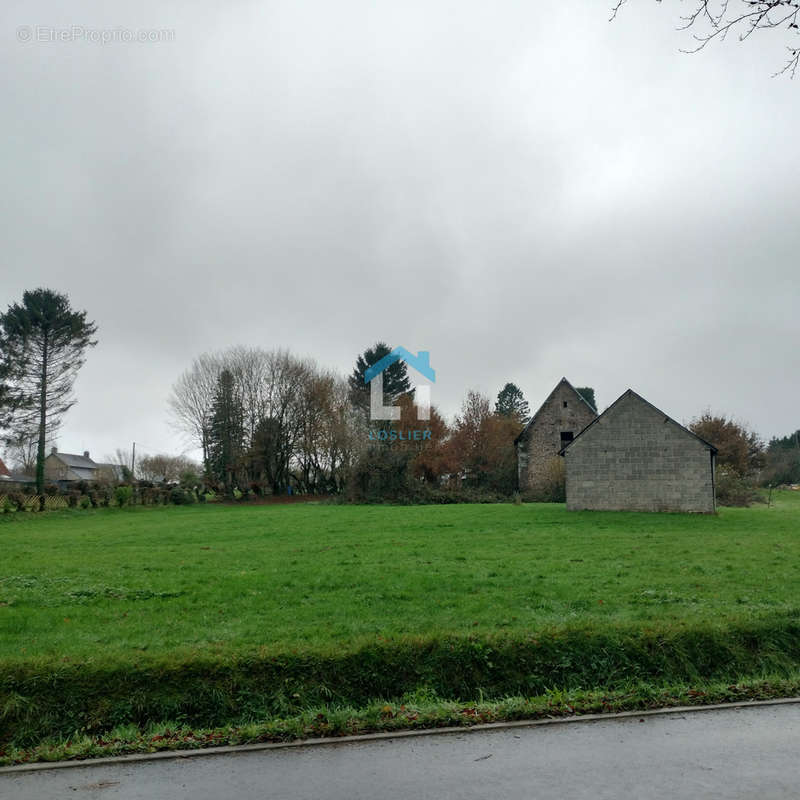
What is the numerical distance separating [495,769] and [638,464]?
27095 mm

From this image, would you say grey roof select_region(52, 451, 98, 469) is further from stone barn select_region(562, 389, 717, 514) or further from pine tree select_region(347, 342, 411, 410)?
stone barn select_region(562, 389, 717, 514)

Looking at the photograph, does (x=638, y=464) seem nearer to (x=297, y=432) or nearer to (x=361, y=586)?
(x=361, y=586)

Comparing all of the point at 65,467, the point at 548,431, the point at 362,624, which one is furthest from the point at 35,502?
the point at 65,467

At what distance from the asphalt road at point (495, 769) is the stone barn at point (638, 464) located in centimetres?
2546

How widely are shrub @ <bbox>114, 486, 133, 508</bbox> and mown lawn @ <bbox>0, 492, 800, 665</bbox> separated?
2127 centimetres

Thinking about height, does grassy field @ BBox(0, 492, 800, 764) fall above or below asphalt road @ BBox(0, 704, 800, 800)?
above

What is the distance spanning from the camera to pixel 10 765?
517 cm

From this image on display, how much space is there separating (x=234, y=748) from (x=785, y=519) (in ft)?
82.6

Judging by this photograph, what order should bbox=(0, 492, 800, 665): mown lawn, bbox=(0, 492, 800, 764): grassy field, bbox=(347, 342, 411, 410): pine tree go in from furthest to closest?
bbox=(347, 342, 411, 410): pine tree → bbox=(0, 492, 800, 665): mown lawn → bbox=(0, 492, 800, 764): grassy field

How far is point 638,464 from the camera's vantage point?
99.0 ft

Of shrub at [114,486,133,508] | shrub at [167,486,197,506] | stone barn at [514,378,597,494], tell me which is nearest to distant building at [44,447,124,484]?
shrub at [167,486,197,506]

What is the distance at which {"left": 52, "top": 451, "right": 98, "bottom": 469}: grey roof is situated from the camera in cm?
8759

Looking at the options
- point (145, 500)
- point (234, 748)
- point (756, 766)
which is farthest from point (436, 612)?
point (145, 500)

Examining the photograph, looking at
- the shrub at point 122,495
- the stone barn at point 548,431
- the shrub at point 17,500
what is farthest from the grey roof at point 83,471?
the stone barn at point 548,431
